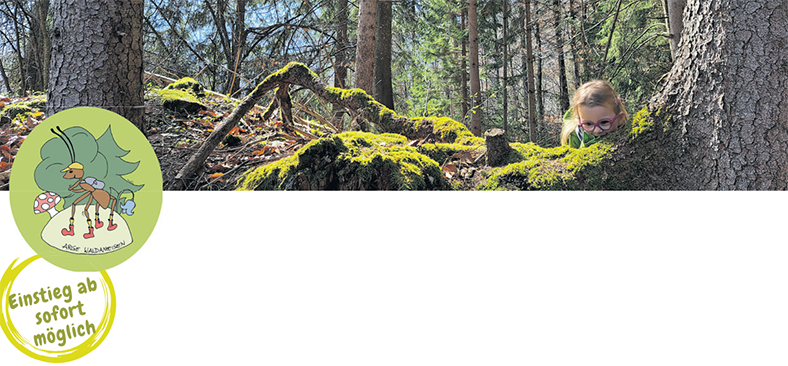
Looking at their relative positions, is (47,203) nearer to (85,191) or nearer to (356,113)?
(85,191)

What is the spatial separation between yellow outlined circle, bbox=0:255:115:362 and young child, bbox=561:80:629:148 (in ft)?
4.79

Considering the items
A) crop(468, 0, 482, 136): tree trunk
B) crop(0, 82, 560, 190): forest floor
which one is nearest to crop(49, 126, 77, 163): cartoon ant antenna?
crop(0, 82, 560, 190): forest floor

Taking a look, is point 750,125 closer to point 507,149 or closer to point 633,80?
point 507,149

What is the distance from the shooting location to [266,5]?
4.95 meters

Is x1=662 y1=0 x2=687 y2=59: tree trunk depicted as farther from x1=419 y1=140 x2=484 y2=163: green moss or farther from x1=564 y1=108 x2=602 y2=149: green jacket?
x1=419 y1=140 x2=484 y2=163: green moss

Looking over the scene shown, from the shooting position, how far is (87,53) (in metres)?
1.67

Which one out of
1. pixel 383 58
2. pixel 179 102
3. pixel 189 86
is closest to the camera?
pixel 179 102

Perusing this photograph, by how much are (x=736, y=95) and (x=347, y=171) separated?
3.78ft

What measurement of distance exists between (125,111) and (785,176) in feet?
7.82

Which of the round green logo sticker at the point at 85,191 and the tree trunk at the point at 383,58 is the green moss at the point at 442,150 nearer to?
the round green logo sticker at the point at 85,191

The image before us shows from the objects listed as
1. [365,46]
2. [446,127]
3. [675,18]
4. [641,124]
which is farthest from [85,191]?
[675,18]

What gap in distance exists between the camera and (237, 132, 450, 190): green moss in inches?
52.4

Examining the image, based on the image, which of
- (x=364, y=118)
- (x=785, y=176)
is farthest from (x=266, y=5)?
(x=785, y=176)

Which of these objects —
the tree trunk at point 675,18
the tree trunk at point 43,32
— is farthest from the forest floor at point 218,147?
the tree trunk at point 675,18
